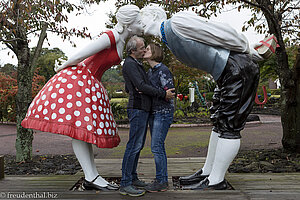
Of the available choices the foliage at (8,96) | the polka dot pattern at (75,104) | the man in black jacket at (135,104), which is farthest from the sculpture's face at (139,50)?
the foliage at (8,96)

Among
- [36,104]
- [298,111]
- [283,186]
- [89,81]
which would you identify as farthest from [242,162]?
[36,104]

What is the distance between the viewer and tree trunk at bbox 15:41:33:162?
159 inches

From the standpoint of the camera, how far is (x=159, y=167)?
232cm

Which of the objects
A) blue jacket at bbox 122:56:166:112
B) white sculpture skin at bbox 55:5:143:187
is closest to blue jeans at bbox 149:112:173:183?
blue jacket at bbox 122:56:166:112

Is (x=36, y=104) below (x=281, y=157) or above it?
above

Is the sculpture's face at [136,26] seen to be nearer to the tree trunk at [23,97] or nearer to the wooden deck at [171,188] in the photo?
the wooden deck at [171,188]

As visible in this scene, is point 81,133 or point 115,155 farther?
point 115,155

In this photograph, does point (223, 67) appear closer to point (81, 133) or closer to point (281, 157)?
point (81, 133)

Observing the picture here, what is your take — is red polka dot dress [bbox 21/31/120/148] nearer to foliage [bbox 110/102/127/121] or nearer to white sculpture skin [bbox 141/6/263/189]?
white sculpture skin [bbox 141/6/263/189]

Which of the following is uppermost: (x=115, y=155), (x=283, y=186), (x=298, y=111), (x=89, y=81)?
(x=89, y=81)

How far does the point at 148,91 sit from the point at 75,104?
0.58 m

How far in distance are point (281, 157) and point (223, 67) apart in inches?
93.6

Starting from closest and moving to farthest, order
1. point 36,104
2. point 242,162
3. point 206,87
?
point 36,104 → point 242,162 → point 206,87

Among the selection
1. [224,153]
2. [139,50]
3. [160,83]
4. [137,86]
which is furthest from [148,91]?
[224,153]
